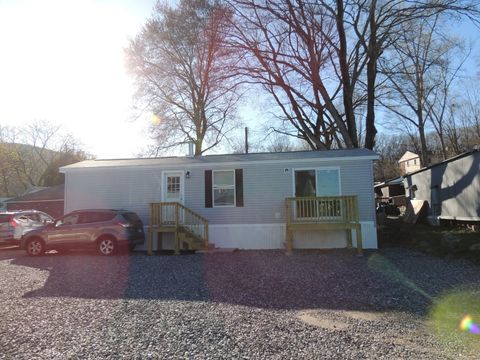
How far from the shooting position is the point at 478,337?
4.43 meters

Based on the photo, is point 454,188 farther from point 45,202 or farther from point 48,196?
point 48,196

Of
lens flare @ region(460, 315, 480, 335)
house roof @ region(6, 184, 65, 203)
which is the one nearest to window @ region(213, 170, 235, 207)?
lens flare @ region(460, 315, 480, 335)

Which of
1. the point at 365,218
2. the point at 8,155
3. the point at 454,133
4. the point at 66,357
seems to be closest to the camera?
the point at 66,357

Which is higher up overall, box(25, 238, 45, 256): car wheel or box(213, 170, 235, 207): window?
box(213, 170, 235, 207): window

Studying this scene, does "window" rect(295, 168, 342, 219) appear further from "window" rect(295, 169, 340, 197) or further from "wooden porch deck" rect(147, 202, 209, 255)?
"wooden porch deck" rect(147, 202, 209, 255)

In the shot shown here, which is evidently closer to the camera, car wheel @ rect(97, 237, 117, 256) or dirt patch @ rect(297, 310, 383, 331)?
dirt patch @ rect(297, 310, 383, 331)

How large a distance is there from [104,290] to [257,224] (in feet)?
22.0

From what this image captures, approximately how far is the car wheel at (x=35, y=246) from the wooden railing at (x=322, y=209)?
7.91 meters

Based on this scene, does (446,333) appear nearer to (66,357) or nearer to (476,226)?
(66,357)

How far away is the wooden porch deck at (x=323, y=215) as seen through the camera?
37.9 feet

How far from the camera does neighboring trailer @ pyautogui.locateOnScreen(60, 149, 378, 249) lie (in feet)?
41.7

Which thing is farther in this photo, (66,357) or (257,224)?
(257,224)

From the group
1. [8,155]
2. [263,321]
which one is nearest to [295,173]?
[263,321]

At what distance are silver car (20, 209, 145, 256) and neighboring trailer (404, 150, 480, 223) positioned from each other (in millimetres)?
11799
